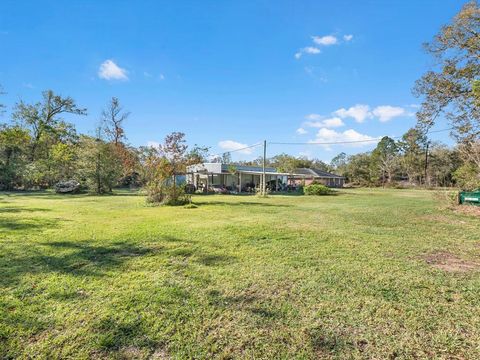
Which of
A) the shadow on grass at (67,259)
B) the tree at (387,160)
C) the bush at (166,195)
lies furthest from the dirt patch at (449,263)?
the tree at (387,160)

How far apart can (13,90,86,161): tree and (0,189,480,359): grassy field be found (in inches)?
1199

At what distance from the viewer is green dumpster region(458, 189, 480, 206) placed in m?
10.9

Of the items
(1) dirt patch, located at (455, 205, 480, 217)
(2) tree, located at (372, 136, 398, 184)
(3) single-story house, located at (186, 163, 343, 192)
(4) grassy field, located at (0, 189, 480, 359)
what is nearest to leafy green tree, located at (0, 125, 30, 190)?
(3) single-story house, located at (186, 163, 343, 192)

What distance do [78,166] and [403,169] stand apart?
2086 inches

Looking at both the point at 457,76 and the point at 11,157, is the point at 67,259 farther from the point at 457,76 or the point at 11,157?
the point at 11,157

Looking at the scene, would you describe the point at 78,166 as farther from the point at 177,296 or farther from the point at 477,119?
the point at 477,119

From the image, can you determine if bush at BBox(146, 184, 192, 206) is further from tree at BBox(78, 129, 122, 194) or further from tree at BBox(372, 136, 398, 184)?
tree at BBox(372, 136, 398, 184)

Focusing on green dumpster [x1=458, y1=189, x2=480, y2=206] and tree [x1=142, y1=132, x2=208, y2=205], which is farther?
tree [x1=142, y1=132, x2=208, y2=205]

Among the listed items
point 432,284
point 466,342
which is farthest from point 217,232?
point 466,342

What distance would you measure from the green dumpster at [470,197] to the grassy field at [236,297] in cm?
709

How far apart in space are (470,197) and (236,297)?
12.6 metres

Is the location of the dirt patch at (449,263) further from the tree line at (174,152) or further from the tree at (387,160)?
the tree at (387,160)

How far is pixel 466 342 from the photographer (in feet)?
7.32

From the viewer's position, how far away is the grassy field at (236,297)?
85.9 inches
